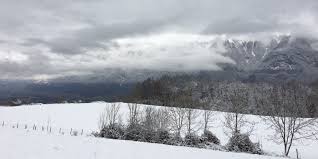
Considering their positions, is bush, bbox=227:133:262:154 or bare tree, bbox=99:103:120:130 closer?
bush, bbox=227:133:262:154

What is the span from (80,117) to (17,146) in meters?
56.0

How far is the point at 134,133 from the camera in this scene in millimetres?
44938

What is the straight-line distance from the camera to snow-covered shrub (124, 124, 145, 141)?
1742 inches

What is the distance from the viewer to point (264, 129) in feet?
230

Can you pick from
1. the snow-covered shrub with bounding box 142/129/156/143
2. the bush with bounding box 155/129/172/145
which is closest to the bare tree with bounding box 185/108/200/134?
the bush with bounding box 155/129/172/145

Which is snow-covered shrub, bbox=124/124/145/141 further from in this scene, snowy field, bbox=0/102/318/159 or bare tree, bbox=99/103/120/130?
bare tree, bbox=99/103/120/130

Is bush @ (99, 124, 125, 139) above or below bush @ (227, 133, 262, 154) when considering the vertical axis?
above

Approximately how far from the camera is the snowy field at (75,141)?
2198 centimetres

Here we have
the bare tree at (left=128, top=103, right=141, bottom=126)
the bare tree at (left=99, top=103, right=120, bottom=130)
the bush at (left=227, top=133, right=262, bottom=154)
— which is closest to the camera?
the bush at (left=227, top=133, right=262, bottom=154)

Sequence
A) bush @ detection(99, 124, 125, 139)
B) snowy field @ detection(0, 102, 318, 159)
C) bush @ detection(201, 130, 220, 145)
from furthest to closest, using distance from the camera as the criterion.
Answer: bush @ detection(99, 124, 125, 139) → bush @ detection(201, 130, 220, 145) → snowy field @ detection(0, 102, 318, 159)

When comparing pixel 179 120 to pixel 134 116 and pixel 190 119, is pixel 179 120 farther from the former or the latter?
pixel 134 116

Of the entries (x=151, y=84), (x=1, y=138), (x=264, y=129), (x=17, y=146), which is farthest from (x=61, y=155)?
(x=151, y=84)

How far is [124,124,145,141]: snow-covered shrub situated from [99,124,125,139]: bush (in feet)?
2.54

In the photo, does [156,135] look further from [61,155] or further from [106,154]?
[61,155]
